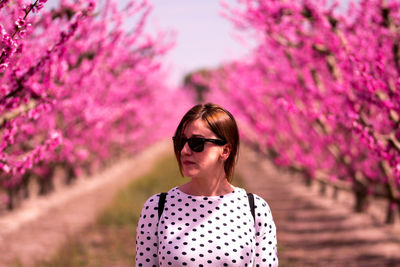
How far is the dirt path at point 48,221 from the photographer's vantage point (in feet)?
26.4

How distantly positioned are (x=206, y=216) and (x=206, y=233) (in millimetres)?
90

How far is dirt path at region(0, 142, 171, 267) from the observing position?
8.03m

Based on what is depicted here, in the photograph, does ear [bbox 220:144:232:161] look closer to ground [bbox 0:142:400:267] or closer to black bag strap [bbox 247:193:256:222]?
black bag strap [bbox 247:193:256:222]

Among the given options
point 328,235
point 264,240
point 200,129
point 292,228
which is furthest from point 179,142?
point 292,228

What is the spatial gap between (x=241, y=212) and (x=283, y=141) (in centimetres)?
836

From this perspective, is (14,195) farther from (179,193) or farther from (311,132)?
(179,193)

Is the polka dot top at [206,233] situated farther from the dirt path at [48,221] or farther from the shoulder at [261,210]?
the dirt path at [48,221]

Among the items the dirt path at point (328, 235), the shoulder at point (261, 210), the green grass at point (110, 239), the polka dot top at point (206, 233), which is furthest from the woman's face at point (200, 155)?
the dirt path at point (328, 235)

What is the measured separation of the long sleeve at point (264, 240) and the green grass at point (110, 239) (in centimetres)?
415

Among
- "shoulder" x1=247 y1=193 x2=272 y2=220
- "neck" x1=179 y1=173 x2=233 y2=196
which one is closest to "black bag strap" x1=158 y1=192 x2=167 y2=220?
"neck" x1=179 y1=173 x2=233 y2=196

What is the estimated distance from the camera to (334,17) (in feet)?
17.3

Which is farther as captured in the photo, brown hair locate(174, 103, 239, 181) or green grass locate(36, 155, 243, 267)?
green grass locate(36, 155, 243, 267)

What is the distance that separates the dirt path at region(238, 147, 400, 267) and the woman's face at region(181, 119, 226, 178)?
569cm

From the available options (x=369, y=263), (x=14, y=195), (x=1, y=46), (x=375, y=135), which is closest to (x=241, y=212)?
(x=1, y=46)
